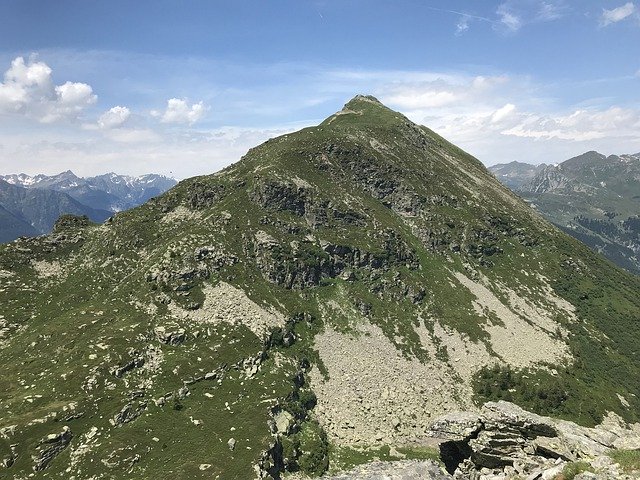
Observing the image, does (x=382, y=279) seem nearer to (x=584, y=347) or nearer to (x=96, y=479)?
(x=584, y=347)

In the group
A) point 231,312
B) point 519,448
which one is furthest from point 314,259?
point 519,448

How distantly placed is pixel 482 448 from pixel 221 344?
248 ft

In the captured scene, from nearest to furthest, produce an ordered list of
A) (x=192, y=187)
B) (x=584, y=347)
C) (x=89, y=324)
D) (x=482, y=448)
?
(x=482, y=448), (x=89, y=324), (x=584, y=347), (x=192, y=187)

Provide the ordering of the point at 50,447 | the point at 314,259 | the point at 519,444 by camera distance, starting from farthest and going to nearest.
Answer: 1. the point at 314,259
2. the point at 50,447
3. the point at 519,444

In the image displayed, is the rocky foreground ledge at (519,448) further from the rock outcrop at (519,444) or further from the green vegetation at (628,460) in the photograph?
the green vegetation at (628,460)

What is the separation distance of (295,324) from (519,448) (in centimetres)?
8790

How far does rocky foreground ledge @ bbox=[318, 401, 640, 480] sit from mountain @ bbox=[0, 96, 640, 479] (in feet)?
3.44

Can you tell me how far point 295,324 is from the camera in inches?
4601

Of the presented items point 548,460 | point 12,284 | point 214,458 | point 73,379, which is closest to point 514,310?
point 214,458

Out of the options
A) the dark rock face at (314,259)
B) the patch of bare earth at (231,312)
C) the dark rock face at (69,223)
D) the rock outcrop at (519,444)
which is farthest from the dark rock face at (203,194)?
the rock outcrop at (519,444)

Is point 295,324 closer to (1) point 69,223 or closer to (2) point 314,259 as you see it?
(2) point 314,259

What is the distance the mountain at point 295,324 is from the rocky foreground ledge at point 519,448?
3.44ft

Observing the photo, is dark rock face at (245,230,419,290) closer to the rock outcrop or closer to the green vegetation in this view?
the rock outcrop

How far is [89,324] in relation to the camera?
322 feet
